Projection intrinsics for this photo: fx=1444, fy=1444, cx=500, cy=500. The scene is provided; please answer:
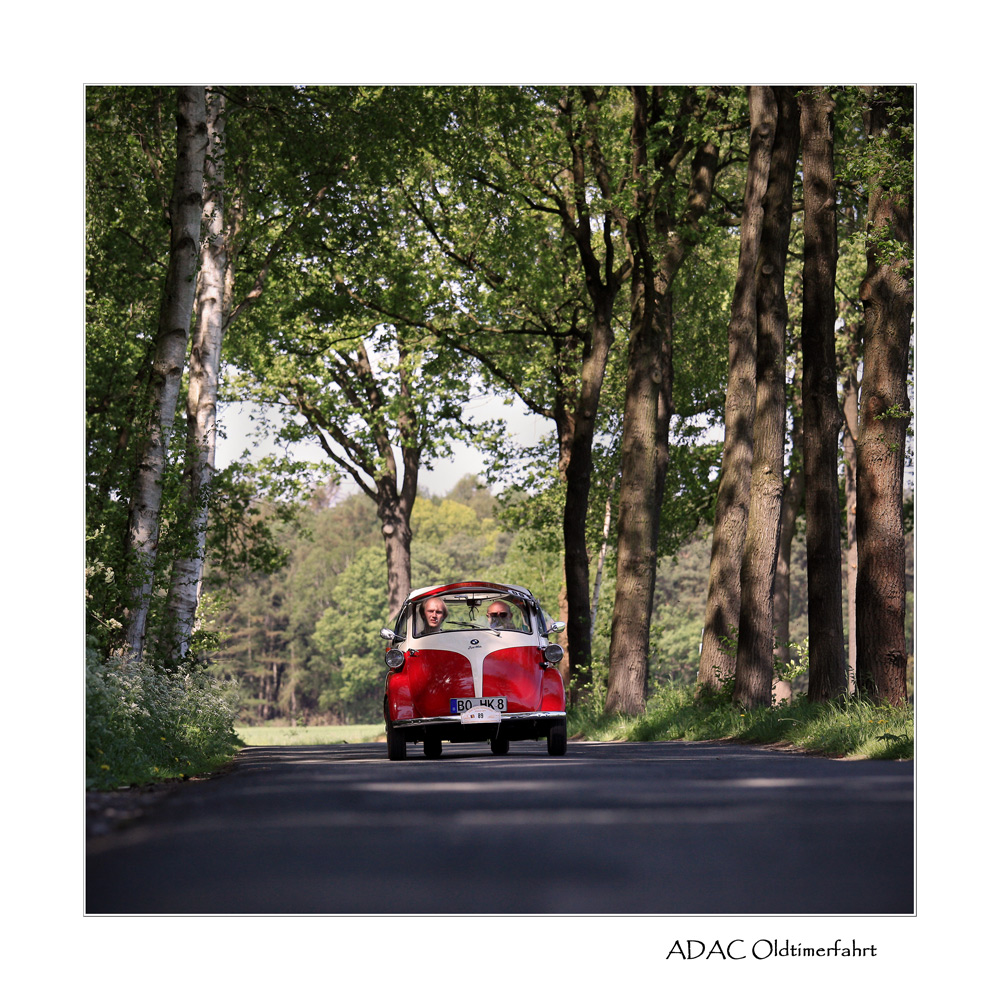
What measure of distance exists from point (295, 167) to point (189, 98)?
10.3ft

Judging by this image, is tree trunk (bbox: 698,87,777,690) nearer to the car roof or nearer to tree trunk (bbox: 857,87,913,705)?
tree trunk (bbox: 857,87,913,705)

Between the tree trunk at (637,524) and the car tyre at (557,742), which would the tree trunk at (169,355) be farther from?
the tree trunk at (637,524)

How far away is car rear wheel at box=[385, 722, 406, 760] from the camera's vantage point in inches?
599

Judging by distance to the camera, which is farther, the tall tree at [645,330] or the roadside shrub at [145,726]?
the tall tree at [645,330]

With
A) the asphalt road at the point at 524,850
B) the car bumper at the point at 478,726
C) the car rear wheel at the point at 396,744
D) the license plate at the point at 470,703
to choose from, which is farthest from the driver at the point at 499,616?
the asphalt road at the point at 524,850

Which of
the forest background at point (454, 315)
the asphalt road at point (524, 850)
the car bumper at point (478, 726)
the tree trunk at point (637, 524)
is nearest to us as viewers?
the asphalt road at point (524, 850)

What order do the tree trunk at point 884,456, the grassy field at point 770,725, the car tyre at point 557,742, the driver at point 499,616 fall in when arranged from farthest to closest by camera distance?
the tree trunk at point 884,456
the car tyre at point 557,742
the driver at point 499,616
the grassy field at point 770,725

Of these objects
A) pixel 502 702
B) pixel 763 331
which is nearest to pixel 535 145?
pixel 763 331

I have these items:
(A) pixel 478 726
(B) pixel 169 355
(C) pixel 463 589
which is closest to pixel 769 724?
(A) pixel 478 726

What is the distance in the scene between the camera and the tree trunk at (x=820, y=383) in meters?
18.7

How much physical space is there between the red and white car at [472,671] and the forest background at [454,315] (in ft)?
9.66

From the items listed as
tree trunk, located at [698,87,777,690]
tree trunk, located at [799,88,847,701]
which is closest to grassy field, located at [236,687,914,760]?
tree trunk, located at [698,87,777,690]

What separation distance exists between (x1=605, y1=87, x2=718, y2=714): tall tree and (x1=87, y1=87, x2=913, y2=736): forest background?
53 mm
